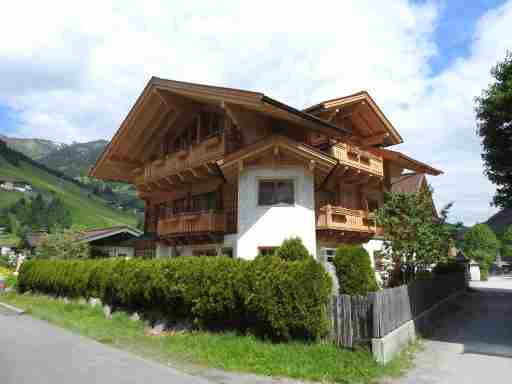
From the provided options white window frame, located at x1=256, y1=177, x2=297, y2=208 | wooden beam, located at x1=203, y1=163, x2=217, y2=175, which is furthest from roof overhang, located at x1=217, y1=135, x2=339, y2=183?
wooden beam, located at x1=203, y1=163, x2=217, y2=175

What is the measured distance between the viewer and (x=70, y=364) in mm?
9164

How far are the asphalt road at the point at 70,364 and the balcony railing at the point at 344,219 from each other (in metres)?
10.8

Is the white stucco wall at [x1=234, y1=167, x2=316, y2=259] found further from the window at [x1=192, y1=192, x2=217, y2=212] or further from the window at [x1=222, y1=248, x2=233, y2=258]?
the window at [x1=192, y1=192, x2=217, y2=212]

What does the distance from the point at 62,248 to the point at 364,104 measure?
82.5 feet

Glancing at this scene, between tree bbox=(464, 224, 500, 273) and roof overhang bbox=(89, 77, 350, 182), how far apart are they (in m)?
65.0

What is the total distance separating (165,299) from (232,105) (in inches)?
370

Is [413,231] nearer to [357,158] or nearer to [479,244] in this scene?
[357,158]

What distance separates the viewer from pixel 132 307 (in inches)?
643

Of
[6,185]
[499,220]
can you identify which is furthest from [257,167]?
[6,185]

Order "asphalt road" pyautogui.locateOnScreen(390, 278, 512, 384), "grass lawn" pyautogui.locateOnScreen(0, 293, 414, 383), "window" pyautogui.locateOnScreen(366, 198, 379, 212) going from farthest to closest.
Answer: "window" pyautogui.locateOnScreen(366, 198, 379, 212) < "grass lawn" pyautogui.locateOnScreen(0, 293, 414, 383) < "asphalt road" pyautogui.locateOnScreen(390, 278, 512, 384)

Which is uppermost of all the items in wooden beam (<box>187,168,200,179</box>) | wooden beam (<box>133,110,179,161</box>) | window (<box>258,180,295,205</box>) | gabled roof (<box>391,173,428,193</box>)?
wooden beam (<box>133,110,179,161</box>)

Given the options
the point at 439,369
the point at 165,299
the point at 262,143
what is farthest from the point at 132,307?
the point at 439,369

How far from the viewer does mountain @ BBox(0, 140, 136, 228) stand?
152250 mm

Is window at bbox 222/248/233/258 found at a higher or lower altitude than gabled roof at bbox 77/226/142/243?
lower
